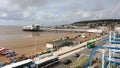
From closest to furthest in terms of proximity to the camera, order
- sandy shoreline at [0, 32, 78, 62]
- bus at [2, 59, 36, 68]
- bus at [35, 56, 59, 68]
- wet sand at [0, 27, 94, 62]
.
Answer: bus at [2, 59, 36, 68]
bus at [35, 56, 59, 68]
sandy shoreline at [0, 32, 78, 62]
wet sand at [0, 27, 94, 62]

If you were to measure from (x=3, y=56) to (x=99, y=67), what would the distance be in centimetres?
3329

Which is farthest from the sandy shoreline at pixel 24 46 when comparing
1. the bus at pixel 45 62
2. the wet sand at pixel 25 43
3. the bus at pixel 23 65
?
the bus at pixel 23 65

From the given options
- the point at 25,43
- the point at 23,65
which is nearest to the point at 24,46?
the point at 25,43

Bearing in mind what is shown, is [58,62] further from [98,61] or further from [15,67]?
[15,67]

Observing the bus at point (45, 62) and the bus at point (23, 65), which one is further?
the bus at point (45, 62)

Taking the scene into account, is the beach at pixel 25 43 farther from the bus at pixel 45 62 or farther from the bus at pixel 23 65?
the bus at pixel 23 65

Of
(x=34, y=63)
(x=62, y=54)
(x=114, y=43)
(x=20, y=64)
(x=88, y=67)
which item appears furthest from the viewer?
(x=62, y=54)

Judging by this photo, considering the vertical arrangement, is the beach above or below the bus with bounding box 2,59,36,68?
below

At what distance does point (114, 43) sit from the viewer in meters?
26.9

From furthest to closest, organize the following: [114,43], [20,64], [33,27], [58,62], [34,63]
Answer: [33,27]
[58,62]
[34,63]
[20,64]
[114,43]

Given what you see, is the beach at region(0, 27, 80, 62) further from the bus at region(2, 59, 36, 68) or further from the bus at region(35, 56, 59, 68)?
the bus at region(2, 59, 36, 68)

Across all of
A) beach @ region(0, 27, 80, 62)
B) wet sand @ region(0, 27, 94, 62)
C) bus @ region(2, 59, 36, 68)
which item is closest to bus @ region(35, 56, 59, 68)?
bus @ region(2, 59, 36, 68)

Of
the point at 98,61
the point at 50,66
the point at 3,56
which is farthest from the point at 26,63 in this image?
the point at 3,56

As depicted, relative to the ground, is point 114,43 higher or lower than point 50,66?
higher
